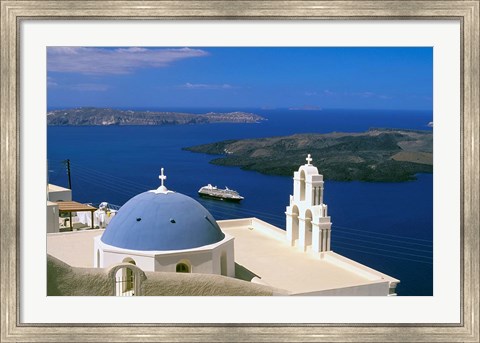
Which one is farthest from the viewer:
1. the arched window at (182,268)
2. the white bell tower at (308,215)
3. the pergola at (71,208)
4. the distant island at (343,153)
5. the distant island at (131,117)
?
the distant island at (343,153)

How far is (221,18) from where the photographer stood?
6.69 meters

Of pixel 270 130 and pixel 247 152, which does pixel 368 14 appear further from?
pixel 270 130

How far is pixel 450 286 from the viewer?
22.5ft

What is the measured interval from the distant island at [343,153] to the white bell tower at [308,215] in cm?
2373

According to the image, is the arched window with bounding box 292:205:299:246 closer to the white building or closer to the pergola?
the white building

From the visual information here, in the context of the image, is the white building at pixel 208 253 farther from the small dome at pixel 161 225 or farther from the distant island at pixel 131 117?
the distant island at pixel 131 117

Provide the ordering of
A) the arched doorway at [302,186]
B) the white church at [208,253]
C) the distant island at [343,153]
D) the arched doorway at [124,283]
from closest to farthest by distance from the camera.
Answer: the arched doorway at [124,283] → the white church at [208,253] → the arched doorway at [302,186] → the distant island at [343,153]

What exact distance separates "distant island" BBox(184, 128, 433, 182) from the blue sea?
786 mm

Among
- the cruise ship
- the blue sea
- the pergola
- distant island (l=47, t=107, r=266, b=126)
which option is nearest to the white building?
the pergola

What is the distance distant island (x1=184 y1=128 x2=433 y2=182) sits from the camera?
36.1 m

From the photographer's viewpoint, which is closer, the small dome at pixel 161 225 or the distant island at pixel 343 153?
the small dome at pixel 161 225

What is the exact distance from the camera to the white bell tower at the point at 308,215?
11812 millimetres

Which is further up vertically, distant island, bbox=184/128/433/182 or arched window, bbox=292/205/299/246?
distant island, bbox=184/128/433/182

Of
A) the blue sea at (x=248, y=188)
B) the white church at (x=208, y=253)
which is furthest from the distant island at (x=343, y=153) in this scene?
the white church at (x=208, y=253)
